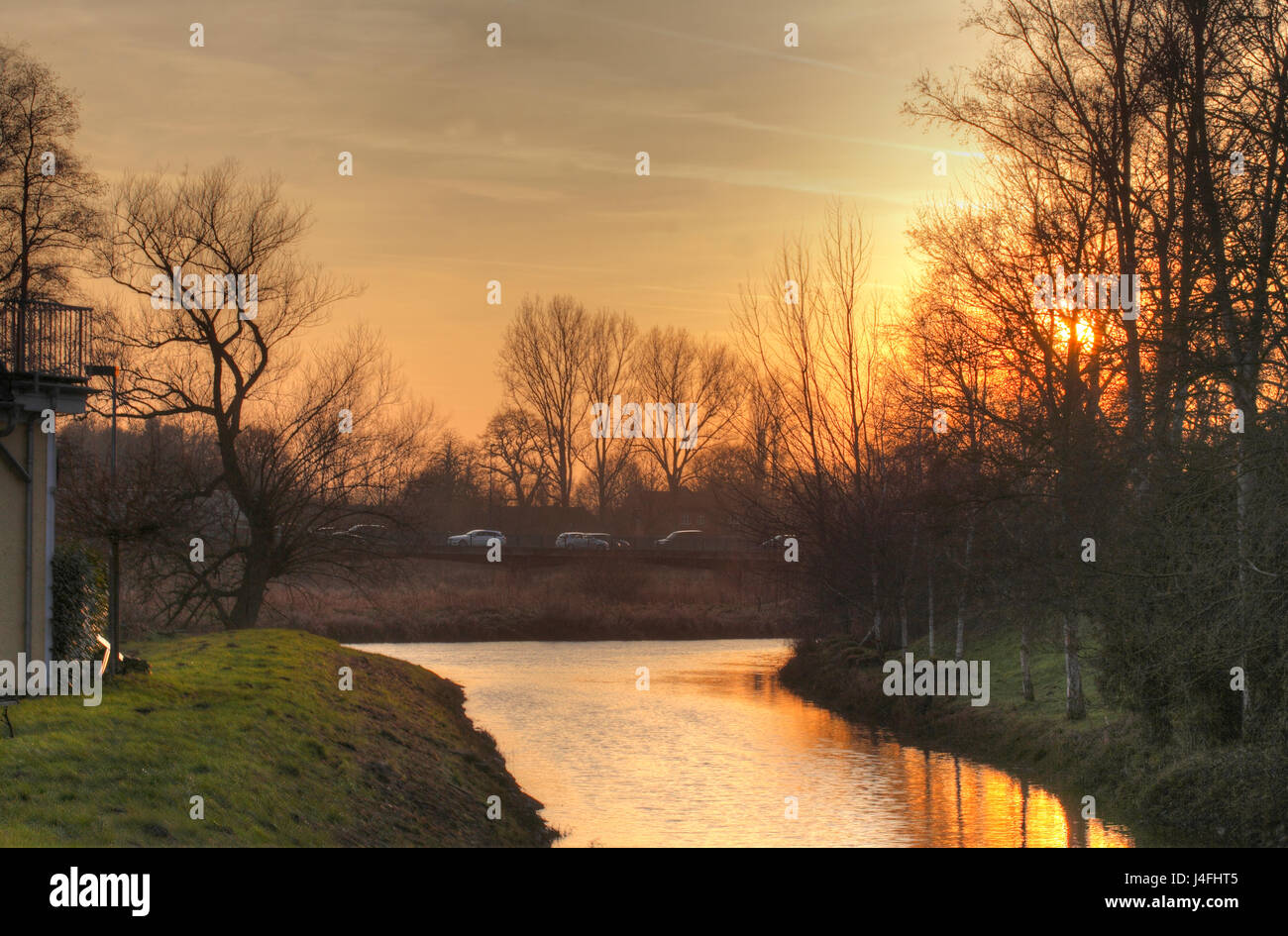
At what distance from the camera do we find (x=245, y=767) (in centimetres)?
1608

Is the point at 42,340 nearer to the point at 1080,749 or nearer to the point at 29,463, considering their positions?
the point at 29,463

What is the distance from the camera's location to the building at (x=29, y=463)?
18156 mm

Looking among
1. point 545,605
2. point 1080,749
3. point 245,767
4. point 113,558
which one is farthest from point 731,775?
point 545,605

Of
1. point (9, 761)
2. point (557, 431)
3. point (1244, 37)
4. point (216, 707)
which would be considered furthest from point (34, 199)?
point (557, 431)

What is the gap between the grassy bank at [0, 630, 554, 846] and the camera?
509 inches

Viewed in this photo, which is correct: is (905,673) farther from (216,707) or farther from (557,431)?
(557,431)

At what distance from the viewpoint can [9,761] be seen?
1336 cm

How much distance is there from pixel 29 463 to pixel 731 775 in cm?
1516

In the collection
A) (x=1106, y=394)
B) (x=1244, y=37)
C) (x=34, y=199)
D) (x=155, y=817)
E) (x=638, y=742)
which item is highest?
(x=34, y=199)

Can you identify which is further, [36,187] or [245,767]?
[36,187]

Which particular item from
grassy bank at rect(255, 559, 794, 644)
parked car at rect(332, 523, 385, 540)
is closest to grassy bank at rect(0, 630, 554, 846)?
parked car at rect(332, 523, 385, 540)

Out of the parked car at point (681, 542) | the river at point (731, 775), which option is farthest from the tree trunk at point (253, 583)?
the parked car at point (681, 542)
